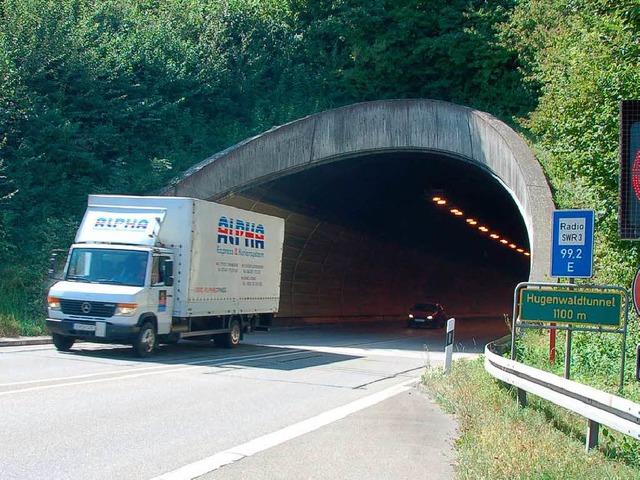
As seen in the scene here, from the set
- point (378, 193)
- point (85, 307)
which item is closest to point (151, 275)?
point (85, 307)

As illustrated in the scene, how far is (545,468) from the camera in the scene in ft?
24.0

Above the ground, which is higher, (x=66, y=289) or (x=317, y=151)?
(x=317, y=151)

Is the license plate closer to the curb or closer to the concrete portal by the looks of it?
the curb

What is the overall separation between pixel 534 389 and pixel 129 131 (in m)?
25.3

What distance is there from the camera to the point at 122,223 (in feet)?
63.1

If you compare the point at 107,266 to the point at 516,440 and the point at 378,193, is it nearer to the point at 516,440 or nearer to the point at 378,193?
the point at 516,440

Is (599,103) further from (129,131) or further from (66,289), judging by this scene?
(129,131)

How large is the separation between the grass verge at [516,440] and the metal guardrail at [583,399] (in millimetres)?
328

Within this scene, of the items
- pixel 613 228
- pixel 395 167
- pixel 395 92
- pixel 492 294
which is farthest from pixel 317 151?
pixel 492 294

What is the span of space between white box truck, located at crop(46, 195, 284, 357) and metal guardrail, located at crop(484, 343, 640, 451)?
9337 mm

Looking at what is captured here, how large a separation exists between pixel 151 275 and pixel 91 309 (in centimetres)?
151

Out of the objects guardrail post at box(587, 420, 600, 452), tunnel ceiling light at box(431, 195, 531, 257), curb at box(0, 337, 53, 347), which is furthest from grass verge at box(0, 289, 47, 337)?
tunnel ceiling light at box(431, 195, 531, 257)

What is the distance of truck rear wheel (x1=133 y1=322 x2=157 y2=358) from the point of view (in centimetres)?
1811

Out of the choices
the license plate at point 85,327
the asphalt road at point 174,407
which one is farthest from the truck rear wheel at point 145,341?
the license plate at point 85,327
